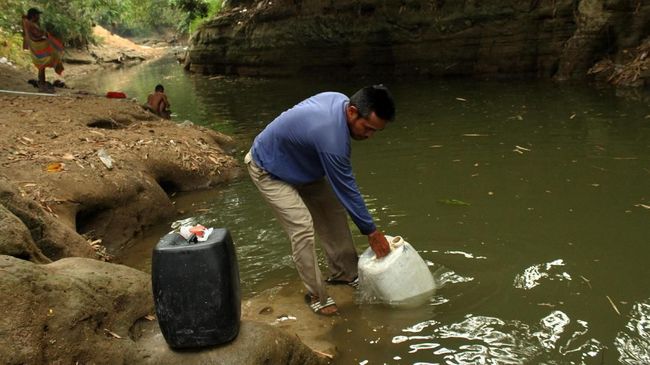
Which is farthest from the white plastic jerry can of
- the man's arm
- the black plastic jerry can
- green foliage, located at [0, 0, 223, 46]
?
green foliage, located at [0, 0, 223, 46]

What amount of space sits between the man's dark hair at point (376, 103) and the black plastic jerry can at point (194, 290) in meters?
1.19

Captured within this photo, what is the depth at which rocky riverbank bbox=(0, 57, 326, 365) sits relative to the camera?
2.80 metres

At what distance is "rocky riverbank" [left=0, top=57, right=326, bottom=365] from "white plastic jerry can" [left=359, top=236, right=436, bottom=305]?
0.41m

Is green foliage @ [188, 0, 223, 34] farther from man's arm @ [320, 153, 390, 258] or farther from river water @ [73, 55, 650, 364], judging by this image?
man's arm @ [320, 153, 390, 258]

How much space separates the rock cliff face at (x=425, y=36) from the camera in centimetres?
1242

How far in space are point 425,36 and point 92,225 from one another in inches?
461

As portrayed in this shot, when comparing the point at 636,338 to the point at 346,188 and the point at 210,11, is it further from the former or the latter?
the point at 210,11

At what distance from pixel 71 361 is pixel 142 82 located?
22.1 meters

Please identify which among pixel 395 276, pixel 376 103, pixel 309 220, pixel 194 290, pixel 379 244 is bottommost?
pixel 395 276

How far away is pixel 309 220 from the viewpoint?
3.97m

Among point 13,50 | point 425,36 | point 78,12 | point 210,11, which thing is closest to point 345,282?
point 425,36

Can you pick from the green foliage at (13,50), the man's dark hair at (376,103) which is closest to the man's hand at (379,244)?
the man's dark hair at (376,103)

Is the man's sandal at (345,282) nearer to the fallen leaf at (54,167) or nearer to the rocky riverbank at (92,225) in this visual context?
the rocky riverbank at (92,225)

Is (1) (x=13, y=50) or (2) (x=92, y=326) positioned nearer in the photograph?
(2) (x=92, y=326)
